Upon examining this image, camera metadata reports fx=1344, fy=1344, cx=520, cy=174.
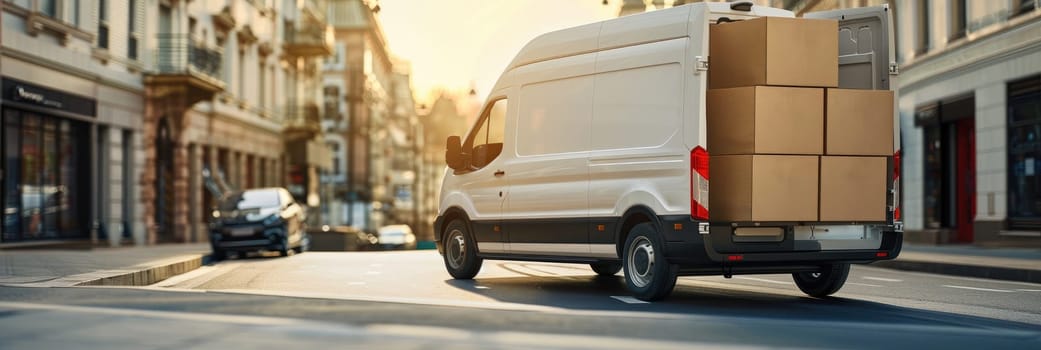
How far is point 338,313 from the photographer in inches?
347

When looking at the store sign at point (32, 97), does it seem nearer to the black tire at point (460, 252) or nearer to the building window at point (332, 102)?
the black tire at point (460, 252)

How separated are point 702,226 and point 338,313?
10.3 feet

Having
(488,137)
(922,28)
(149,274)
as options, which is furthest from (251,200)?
(922,28)

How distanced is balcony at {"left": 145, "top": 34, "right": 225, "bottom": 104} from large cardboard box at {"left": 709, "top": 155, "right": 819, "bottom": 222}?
2409 cm

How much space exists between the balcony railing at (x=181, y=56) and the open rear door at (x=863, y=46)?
78.3 ft

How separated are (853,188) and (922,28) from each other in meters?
21.8

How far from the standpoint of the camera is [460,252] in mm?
14492

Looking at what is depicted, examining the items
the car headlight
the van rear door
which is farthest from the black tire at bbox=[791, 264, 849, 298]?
the car headlight

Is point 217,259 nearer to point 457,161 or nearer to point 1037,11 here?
point 457,161

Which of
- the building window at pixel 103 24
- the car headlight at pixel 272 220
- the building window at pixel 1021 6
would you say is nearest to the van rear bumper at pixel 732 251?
the building window at pixel 1021 6

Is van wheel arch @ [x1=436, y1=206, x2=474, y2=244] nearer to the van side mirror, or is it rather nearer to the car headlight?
the van side mirror

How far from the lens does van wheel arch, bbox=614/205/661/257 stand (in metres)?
11.0

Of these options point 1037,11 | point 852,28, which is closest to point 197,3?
point 1037,11

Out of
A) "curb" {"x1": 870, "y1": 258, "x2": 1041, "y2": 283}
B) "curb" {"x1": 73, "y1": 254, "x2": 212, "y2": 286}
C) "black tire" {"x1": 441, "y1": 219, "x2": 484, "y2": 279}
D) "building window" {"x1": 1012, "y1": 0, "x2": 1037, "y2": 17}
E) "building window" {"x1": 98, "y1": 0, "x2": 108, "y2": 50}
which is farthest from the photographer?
"building window" {"x1": 98, "y1": 0, "x2": 108, "y2": 50}
